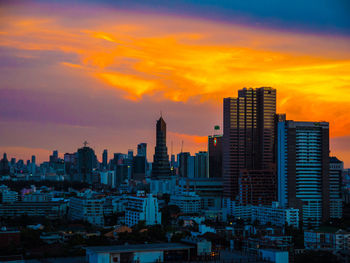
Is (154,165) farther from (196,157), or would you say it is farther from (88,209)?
(88,209)

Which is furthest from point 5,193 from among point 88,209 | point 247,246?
point 247,246

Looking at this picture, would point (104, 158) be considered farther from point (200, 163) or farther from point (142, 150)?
point (200, 163)

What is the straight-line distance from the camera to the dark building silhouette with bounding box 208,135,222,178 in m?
47.3

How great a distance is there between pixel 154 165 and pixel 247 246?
3233cm

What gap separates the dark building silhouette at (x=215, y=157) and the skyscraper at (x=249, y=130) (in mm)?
13530

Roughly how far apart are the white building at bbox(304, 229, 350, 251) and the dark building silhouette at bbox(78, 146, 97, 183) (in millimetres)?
43091

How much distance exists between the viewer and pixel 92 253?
12625mm

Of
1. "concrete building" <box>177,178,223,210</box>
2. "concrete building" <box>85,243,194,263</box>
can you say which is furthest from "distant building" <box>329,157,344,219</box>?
"concrete building" <box>85,243,194,263</box>

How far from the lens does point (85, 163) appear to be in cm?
6356

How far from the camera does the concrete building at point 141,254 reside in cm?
1238

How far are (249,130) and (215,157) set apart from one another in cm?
1515

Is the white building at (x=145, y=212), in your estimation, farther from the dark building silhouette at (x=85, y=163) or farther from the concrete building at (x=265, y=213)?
the dark building silhouette at (x=85, y=163)

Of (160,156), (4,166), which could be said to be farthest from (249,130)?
(4,166)

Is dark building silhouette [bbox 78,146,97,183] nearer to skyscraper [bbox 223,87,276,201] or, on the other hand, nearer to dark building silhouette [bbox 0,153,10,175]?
dark building silhouette [bbox 0,153,10,175]
